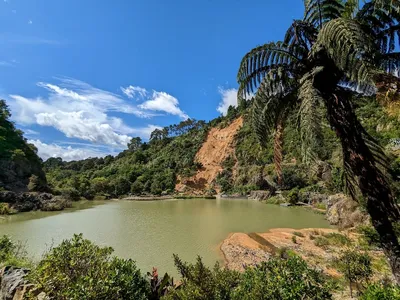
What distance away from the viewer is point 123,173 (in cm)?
5822

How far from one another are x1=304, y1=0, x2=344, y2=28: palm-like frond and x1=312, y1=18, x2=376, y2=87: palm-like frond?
1.04 meters

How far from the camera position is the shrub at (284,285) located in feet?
8.97

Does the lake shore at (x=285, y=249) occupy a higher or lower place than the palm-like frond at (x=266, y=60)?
lower

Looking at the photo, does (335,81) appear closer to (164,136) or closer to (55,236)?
(55,236)

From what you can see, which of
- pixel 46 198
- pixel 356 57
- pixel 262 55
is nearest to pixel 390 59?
pixel 356 57

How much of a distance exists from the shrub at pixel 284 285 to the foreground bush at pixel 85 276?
4.98ft

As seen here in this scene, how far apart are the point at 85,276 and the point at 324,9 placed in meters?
5.57

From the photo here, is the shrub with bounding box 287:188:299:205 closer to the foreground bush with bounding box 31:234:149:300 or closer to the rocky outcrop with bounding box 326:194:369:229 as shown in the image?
the rocky outcrop with bounding box 326:194:369:229

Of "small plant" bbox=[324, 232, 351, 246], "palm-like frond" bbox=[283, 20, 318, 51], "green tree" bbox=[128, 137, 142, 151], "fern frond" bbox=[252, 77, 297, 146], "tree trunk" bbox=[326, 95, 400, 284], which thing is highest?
"green tree" bbox=[128, 137, 142, 151]

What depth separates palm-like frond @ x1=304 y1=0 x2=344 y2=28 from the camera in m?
4.11

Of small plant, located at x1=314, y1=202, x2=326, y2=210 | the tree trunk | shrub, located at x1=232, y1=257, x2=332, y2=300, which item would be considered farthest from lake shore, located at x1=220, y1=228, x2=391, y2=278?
small plant, located at x1=314, y1=202, x2=326, y2=210

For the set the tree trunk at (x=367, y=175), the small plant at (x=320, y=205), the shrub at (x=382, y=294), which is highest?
the tree trunk at (x=367, y=175)

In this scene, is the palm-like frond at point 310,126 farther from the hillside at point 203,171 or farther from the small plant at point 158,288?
the hillside at point 203,171

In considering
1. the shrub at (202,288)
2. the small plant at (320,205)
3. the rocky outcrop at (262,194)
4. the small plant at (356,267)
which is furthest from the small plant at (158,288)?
the rocky outcrop at (262,194)
